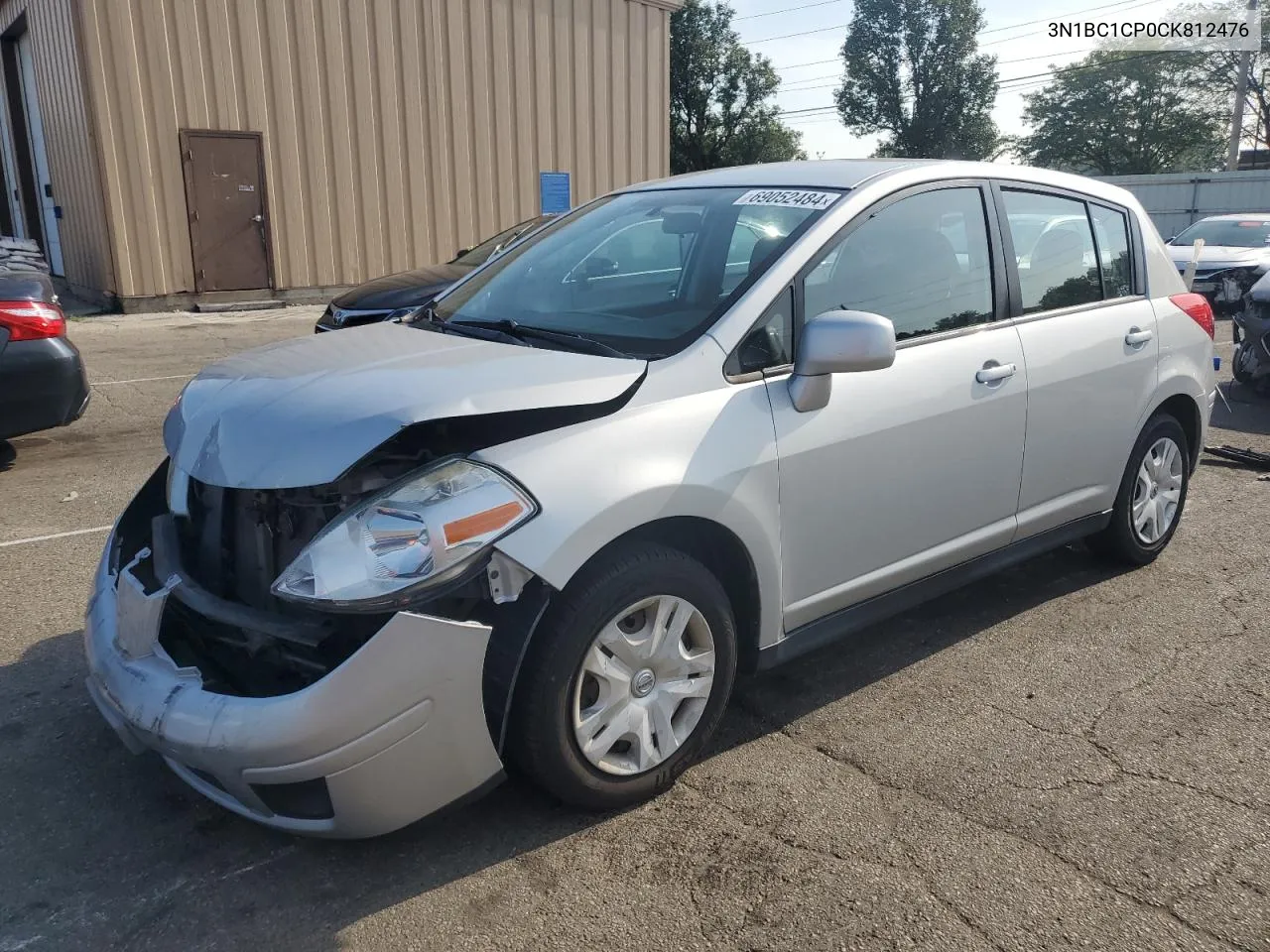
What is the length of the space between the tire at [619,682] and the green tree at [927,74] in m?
57.7

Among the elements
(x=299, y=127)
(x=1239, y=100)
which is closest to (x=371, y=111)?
(x=299, y=127)

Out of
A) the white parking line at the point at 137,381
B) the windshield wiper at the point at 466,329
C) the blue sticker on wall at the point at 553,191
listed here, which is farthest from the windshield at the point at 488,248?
the blue sticker on wall at the point at 553,191

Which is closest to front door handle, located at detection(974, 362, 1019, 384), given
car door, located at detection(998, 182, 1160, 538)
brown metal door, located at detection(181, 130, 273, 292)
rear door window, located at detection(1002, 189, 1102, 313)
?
car door, located at detection(998, 182, 1160, 538)

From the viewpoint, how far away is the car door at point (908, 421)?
10.4ft

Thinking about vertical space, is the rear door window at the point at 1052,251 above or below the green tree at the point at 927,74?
below

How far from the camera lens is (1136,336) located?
4289 mm

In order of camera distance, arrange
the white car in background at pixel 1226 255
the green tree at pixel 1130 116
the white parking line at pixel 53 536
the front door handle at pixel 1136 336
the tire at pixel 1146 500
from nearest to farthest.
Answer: the front door handle at pixel 1136 336
the tire at pixel 1146 500
the white parking line at pixel 53 536
the white car in background at pixel 1226 255
the green tree at pixel 1130 116

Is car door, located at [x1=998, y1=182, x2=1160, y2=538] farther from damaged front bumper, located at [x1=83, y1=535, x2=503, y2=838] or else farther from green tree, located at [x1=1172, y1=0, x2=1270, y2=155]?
green tree, located at [x1=1172, y1=0, x2=1270, y2=155]

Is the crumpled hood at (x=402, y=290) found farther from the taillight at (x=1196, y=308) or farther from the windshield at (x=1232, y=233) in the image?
the windshield at (x=1232, y=233)

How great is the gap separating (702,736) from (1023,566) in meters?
2.43

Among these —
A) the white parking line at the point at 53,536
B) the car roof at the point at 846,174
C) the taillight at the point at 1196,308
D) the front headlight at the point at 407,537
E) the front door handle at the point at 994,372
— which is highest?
the car roof at the point at 846,174

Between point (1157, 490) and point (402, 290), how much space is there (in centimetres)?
580

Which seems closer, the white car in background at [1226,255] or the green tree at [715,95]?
the white car in background at [1226,255]

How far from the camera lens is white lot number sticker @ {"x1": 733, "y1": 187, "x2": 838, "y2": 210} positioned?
3.37 meters
